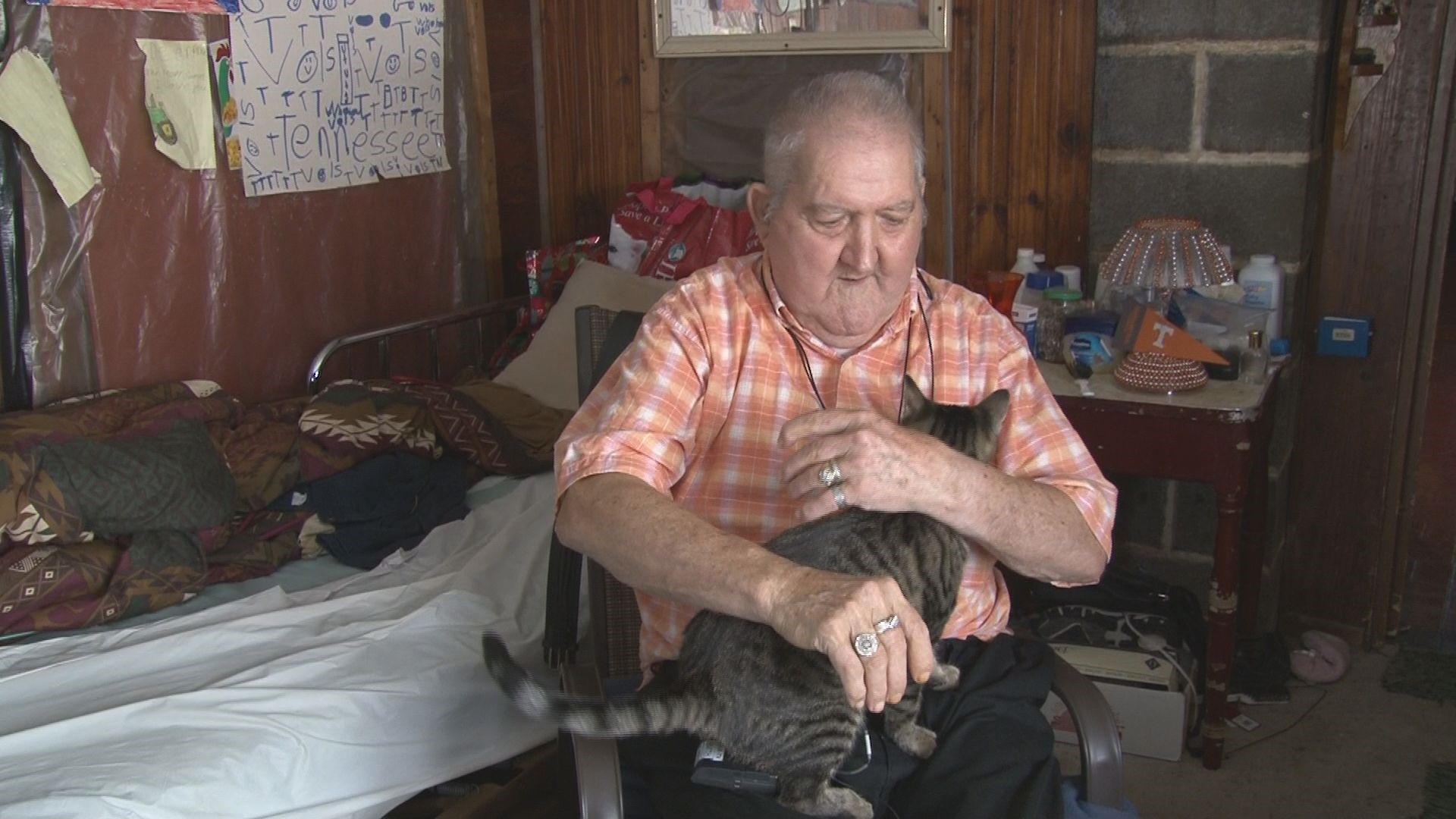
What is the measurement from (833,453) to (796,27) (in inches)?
78.4

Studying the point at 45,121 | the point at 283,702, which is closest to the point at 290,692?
the point at 283,702

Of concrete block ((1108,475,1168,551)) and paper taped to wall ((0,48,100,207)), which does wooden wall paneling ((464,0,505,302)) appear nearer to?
paper taped to wall ((0,48,100,207))

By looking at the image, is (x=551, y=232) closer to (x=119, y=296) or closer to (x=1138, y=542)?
(x=119, y=296)

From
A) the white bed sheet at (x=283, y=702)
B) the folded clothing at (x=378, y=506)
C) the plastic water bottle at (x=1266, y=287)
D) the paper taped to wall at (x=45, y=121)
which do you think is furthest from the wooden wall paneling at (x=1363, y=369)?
the paper taped to wall at (x=45, y=121)

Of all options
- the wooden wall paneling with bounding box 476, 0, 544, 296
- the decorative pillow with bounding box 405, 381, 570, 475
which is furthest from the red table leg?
the wooden wall paneling with bounding box 476, 0, 544, 296

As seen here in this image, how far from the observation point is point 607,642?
187 cm

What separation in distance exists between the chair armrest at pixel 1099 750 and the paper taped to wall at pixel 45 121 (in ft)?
6.92

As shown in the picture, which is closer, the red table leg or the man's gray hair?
the man's gray hair

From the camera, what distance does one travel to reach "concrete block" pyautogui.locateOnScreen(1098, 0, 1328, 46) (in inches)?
95.4

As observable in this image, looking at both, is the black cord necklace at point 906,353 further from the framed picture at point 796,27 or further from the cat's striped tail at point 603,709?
the framed picture at point 796,27

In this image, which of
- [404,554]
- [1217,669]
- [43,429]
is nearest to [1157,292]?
[1217,669]

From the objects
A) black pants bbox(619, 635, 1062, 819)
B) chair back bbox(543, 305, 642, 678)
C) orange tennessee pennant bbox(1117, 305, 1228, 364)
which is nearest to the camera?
black pants bbox(619, 635, 1062, 819)

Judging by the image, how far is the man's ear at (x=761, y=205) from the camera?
1.64m

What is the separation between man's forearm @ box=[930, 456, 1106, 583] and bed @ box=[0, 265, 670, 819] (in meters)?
0.88
